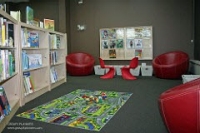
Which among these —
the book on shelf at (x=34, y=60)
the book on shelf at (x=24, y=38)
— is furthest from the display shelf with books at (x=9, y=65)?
the book on shelf at (x=34, y=60)

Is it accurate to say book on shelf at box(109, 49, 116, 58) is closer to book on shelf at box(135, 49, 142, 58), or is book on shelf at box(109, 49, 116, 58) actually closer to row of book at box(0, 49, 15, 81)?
book on shelf at box(135, 49, 142, 58)

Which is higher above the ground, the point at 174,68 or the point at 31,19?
the point at 31,19

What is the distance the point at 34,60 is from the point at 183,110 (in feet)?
9.65

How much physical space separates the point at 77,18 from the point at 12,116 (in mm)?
5718

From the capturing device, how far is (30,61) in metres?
3.43

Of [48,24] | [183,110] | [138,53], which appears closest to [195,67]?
[138,53]

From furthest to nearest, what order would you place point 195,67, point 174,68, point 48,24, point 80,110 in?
point 195,67
point 174,68
point 48,24
point 80,110

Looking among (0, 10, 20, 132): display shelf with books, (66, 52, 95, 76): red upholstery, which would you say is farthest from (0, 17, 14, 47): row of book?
(66, 52, 95, 76): red upholstery

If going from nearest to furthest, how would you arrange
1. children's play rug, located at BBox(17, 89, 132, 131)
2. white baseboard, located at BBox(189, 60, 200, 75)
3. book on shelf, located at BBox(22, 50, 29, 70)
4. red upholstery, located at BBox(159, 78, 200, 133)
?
1. red upholstery, located at BBox(159, 78, 200, 133)
2. children's play rug, located at BBox(17, 89, 132, 131)
3. book on shelf, located at BBox(22, 50, 29, 70)
4. white baseboard, located at BBox(189, 60, 200, 75)

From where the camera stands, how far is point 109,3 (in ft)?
23.4

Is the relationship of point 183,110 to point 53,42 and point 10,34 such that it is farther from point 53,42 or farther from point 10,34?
point 53,42

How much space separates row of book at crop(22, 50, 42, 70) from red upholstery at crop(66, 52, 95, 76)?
261 cm

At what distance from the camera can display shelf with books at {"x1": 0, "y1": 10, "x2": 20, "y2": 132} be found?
2193 millimetres

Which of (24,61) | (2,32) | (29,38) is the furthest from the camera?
(29,38)
